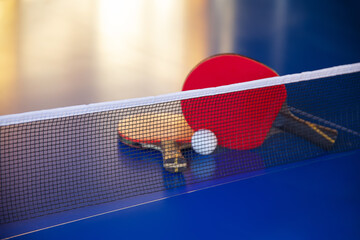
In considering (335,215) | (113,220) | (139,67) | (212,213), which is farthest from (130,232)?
(139,67)

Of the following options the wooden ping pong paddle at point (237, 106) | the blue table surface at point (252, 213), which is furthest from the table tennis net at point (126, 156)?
the blue table surface at point (252, 213)

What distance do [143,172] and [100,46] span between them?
3.06 m

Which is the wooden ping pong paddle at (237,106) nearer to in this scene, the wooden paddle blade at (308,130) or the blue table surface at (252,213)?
the wooden paddle blade at (308,130)

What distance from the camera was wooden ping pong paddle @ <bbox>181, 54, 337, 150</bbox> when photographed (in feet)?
9.14

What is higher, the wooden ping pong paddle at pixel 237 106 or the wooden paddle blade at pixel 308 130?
the wooden ping pong paddle at pixel 237 106

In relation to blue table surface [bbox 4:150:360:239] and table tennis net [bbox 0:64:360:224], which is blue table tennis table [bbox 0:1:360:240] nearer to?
blue table surface [bbox 4:150:360:239]

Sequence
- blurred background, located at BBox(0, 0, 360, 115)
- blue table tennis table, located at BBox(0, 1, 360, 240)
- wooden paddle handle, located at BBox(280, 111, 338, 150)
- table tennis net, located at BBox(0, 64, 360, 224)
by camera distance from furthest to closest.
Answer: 1. blurred background, located at BBox(0, 0, 360, 115)
2. wooden paddle handle, located at BBox(280, 111, 338, 150)
3. table tennis net, located at BBox(0, 64, 360, 224)
4. blue table tennis table, located at BBox(0, 1, 360, 240)

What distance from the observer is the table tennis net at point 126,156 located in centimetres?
220

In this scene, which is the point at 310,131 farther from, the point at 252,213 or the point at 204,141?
the point at 252,213

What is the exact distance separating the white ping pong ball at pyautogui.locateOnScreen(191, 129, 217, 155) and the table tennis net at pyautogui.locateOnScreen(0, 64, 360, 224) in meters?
0.05

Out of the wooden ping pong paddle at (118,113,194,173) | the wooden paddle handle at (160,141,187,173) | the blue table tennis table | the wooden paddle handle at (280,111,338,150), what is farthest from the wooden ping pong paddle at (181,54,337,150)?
the blue table tennis table

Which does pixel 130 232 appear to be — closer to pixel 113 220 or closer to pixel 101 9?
pixel 113 220

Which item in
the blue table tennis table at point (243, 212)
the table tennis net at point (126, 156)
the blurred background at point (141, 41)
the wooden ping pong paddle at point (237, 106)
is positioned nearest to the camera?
the blue table tennis table at point (243, 212)

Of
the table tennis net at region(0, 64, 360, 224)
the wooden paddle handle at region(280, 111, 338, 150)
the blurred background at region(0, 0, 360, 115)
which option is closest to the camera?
the table tennis net at region(0, 64, 360, 224)
